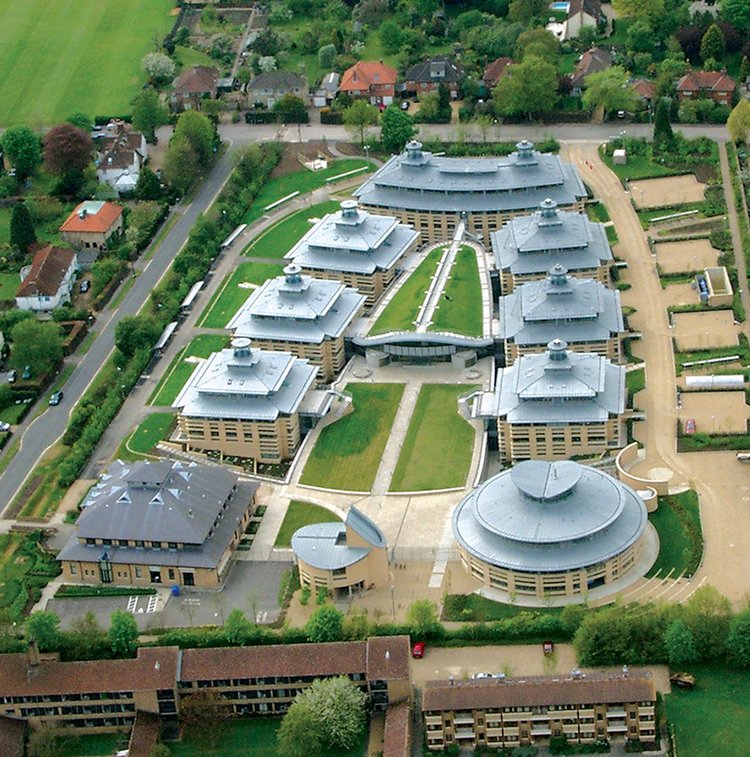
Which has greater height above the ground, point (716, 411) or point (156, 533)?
point (716, 411)

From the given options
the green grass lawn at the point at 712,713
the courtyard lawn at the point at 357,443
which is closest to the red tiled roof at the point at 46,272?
the courtyard lawn at the point at 357,443

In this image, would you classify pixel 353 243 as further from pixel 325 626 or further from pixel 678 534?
pixel 325 626

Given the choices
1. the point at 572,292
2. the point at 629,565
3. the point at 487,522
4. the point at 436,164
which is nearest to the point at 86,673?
the point at 487,522

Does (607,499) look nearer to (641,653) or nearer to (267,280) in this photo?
(641,653)

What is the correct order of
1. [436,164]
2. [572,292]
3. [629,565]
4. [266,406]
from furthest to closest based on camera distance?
1. [436,164]
2. [572,292]
3. [266,406]
4. [629,565]

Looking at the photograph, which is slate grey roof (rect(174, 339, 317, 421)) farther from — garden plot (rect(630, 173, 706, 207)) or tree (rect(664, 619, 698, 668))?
garden plot (rect(630, 173, 706, 207))

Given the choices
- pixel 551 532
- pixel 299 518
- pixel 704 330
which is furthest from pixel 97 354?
pixel 551 532

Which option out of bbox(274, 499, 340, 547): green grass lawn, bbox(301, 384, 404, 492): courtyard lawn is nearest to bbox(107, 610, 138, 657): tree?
bbox(274, 499, 340, 547): green grass lawn
